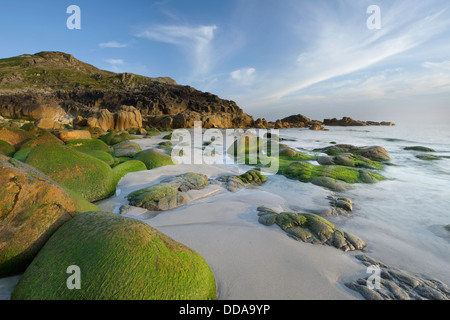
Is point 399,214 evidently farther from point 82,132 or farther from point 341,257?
point 82,132

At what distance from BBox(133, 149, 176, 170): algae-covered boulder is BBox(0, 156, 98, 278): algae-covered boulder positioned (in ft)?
13.1

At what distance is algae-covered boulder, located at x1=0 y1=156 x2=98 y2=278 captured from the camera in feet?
5.67

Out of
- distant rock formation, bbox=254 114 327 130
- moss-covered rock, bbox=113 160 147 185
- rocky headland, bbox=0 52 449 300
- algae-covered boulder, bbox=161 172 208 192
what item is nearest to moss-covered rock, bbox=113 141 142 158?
rocky headland, bbox=0 52 449 300

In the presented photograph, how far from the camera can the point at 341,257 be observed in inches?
90.2

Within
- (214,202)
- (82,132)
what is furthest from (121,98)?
(214,202)

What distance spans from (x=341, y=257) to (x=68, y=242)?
8.91 ft

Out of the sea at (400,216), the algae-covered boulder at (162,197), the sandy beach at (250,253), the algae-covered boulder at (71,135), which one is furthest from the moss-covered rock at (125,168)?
the algae-covered boulder at (71,135)

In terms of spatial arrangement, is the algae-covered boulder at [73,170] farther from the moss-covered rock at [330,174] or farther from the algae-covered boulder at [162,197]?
the moss-covered rock at [330,174]

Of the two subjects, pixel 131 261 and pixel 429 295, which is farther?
pixel 429 295

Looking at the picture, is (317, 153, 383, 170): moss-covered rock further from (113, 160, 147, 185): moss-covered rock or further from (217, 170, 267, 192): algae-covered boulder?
(113, 160, 147, 185): moss-covered rock

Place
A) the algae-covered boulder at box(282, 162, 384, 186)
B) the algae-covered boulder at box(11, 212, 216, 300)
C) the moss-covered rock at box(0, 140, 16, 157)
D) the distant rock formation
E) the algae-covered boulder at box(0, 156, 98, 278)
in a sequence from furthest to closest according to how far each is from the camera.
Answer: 1. the distant rock formation
2. the algae-covered boulder at box(282, 162, 384, 186)
3. the moss-covered rock at box(0, 140, 16, 157)
4. the algae-covered boulder at box(0, 156, 98, 278)
5. the algae-covered boulder at box(11, 212, 216, 300)

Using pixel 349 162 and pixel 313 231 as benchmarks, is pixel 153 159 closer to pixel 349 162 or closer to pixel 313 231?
pixel 313 231

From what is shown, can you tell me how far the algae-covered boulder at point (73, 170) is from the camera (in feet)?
11.7

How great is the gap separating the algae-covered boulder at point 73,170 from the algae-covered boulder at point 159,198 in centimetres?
63
